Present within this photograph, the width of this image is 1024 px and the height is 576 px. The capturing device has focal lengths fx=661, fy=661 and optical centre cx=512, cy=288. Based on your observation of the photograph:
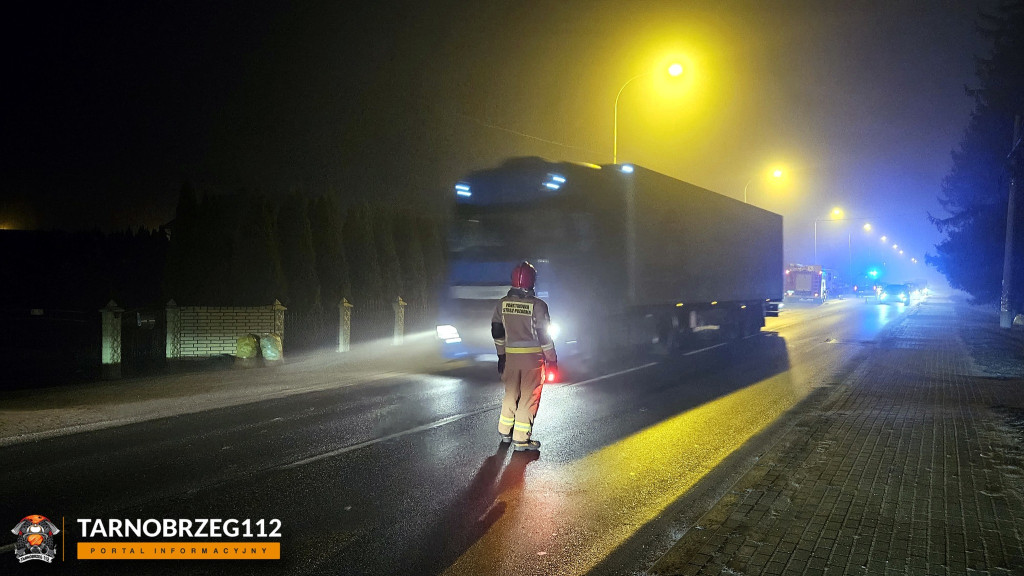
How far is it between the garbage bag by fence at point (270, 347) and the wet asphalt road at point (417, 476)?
445 cm

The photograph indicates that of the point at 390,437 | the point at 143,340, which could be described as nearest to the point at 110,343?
the point at 143,340

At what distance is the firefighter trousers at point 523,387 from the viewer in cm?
676

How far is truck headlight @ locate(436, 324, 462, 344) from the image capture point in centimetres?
1325

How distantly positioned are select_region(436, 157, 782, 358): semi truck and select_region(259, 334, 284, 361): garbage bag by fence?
3.94 metres

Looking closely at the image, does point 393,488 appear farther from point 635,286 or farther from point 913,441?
point 635,286

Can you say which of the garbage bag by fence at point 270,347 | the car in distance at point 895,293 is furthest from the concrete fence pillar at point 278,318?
the car in distance at point 895,293

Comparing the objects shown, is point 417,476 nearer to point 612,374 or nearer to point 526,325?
point 526,325

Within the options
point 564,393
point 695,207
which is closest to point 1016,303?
point 695,207

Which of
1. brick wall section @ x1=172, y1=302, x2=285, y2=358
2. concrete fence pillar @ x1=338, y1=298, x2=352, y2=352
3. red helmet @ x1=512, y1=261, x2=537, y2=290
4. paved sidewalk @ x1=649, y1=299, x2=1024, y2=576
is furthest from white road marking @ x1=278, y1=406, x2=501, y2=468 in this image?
concrete fence pillar @ x1=338, y1=298, x2=352, y2=352

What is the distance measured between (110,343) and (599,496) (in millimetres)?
11307

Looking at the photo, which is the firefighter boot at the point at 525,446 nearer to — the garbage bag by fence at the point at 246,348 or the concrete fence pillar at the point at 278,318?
the garbage bag by fence at the point at 246,348

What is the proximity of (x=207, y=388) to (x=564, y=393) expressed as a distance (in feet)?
20.1

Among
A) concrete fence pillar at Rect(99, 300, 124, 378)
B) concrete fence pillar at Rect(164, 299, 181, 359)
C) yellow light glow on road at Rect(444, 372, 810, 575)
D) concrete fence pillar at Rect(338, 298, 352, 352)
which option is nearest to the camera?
yellow light glow on road at Rect(444, 372, 810, 575)

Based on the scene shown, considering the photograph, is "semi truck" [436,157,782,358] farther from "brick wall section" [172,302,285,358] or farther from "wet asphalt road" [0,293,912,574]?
"brick wall section" [172,302,285,358]
